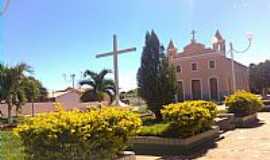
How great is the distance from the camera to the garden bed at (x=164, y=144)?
32.7 ft

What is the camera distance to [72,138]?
6.17 meters

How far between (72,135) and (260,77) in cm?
4665

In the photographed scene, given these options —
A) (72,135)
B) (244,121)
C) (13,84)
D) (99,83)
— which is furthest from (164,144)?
(99,83)

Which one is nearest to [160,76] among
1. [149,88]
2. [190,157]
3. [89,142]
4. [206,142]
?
[149,88]

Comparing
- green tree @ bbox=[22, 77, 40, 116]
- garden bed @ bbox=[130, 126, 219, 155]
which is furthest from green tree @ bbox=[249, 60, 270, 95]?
garden bed @ bbox=[130, 126, 219, 155]

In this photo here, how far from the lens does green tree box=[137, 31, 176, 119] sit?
44.2 ft

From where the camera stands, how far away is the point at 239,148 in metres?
10.6

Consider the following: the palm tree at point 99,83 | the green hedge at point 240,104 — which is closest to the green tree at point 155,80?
the green hedge at point 240,104

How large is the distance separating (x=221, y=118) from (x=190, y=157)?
6.37 metres

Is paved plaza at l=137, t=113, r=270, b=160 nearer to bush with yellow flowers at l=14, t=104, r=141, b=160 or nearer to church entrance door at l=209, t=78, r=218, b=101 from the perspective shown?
bush with yellow flowers at l=14, t=104, r=141, b=160

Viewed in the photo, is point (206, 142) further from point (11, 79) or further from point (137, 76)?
point (11, 79)

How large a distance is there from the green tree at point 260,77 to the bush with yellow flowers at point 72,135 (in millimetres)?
44809

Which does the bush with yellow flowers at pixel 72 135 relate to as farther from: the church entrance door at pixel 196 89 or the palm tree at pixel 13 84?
the church entrance door at pixel 196 89

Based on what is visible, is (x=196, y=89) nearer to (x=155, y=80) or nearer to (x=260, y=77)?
(x=260, y=77)
